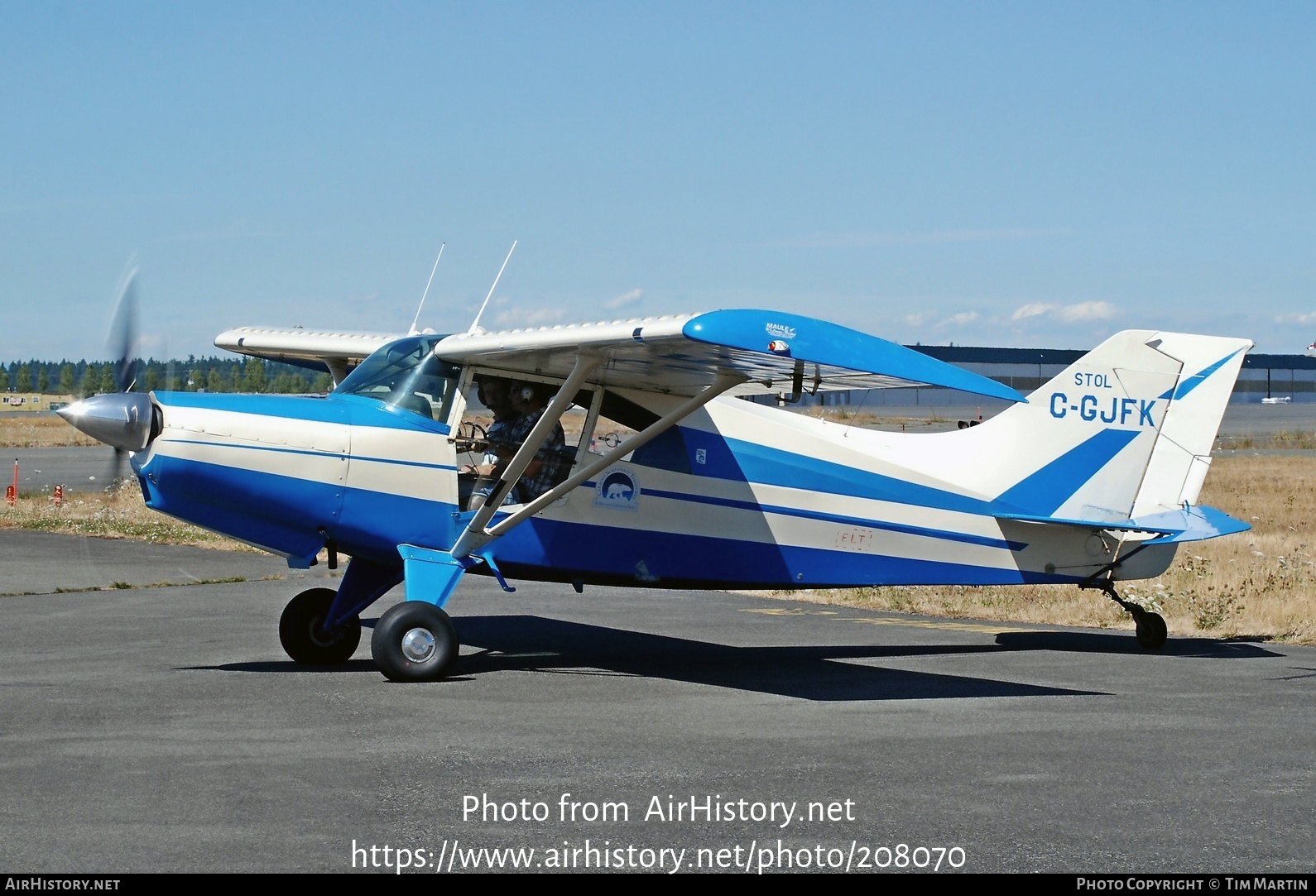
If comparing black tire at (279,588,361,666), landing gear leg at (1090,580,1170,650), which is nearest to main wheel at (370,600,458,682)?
black tire at (279,588,361,666)

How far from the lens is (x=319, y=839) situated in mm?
5594

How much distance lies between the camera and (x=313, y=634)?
11.2 meters

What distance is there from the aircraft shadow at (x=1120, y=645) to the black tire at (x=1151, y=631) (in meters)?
0.07

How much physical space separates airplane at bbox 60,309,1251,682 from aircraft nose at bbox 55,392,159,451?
18 mm

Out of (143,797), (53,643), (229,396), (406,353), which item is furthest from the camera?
Answer: (53,643)

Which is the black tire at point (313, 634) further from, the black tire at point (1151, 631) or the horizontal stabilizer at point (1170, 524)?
the black tire at point (1151, 631)

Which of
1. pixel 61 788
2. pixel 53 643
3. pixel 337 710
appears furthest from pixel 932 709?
pixel 53 643

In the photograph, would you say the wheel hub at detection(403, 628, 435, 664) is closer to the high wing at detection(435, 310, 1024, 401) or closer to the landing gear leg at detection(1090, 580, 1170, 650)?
the high wing at detection(435, 310, 1024, 401)

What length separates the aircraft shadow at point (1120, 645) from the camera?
12.5 m

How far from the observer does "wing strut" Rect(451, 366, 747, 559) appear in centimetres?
1020

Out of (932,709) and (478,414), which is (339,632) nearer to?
(478,414)

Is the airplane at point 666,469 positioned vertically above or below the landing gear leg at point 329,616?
above

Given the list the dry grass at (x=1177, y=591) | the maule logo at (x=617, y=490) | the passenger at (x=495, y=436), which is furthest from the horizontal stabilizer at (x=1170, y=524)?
the passenger at (x=495, y=436)
